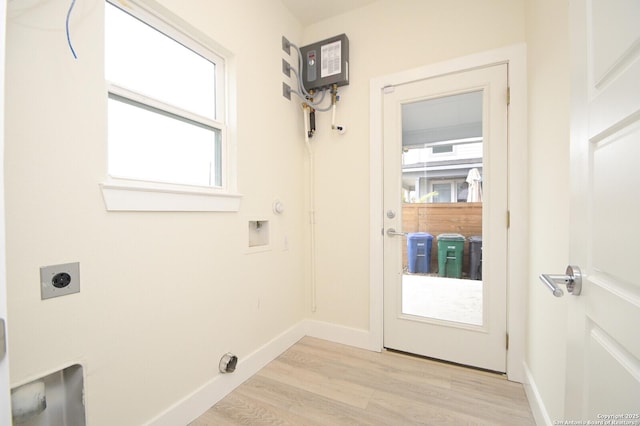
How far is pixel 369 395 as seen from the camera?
1635 millimetres

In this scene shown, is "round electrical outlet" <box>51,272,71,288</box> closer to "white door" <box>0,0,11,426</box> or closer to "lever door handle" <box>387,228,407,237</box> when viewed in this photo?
"white door" <box>0,0,11,426</box>

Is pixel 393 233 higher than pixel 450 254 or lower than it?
higher

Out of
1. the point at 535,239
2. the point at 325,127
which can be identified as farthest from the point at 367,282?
the point at 325,127

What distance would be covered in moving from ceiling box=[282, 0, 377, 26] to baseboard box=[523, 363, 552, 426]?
293 centimetres

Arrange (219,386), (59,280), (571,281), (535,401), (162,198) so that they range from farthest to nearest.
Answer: (219,386) → (535,401) → (162,198) → (59,280) → (571,281)

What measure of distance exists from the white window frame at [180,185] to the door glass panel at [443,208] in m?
1.35

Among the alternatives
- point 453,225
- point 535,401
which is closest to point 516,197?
point 453,225

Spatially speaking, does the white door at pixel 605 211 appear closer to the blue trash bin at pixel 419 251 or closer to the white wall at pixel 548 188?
the white wall at pixel 548 188

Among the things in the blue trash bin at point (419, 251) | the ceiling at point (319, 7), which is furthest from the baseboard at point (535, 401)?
the ceiling at point (319, 7)

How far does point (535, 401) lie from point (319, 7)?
3.14m

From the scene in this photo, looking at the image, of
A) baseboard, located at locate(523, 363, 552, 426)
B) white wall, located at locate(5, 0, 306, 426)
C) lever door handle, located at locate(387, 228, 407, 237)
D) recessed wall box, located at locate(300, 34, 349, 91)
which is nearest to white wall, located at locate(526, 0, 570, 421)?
baseboard, located at locate(523, 363, 552, 426)

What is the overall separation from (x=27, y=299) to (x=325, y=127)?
6.96 feet

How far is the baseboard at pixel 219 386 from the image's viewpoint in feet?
4.44

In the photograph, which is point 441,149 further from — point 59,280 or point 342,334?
point 59,280
